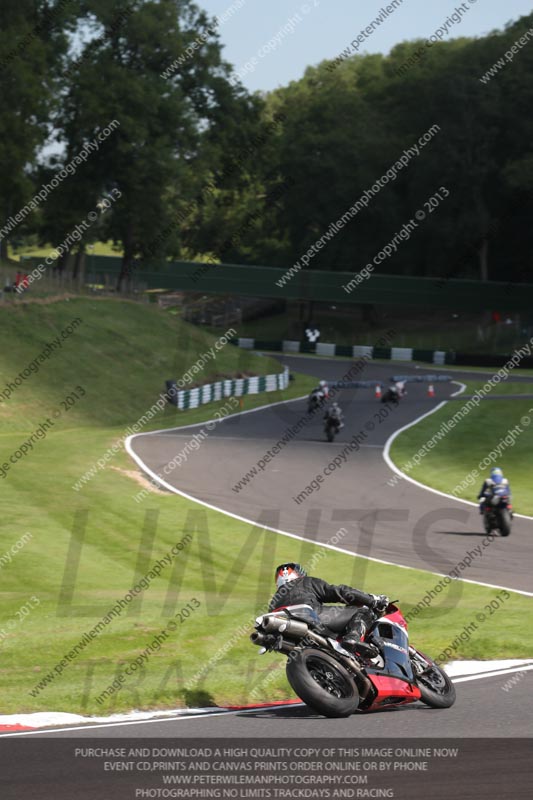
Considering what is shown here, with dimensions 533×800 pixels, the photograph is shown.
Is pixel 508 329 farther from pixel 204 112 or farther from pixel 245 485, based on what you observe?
pixel 245 485

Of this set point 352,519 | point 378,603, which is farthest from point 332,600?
point 352,519

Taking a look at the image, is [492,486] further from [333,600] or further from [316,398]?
[316,398]

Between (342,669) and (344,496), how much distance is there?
1848cm

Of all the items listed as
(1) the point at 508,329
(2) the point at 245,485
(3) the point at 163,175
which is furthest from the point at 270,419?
(1) the point at 508,329

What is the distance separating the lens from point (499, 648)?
507 inches

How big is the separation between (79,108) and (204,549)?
49.2m

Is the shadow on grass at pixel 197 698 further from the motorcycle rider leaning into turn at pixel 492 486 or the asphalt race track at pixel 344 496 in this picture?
the motorcycle rider leaning into turn at pixel 492 486

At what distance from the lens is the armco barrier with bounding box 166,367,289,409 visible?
159 ft

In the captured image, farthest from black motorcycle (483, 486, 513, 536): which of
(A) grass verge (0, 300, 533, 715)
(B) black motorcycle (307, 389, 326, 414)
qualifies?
(B) black motorcycle (307, 389, 326, 414)

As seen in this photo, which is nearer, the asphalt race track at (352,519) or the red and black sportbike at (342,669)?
the asphalt race track at (352,519)

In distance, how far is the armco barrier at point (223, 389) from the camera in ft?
159

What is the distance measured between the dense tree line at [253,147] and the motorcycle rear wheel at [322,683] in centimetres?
5302

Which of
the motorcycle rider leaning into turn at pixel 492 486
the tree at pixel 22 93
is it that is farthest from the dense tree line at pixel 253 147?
the motorcycle rider leaning into turn at pixel 492 486
